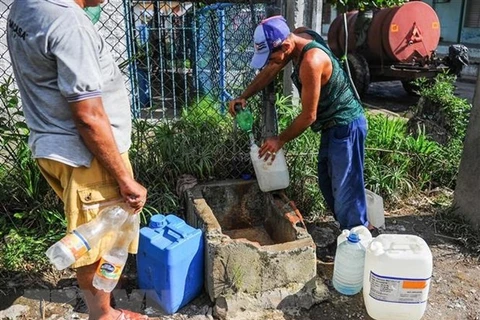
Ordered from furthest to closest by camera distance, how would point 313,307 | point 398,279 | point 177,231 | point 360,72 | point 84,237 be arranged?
1. point 360,72
2. point 313,307
3. point 177,231
4. point 398,279
5. point 84,237

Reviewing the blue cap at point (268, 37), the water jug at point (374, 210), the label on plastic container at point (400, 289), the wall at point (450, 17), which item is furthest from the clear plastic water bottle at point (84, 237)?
the wall at point (450, 17)

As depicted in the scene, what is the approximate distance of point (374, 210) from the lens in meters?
3.39

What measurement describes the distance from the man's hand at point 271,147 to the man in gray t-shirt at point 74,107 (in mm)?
1012

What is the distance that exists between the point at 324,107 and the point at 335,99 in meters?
0.09

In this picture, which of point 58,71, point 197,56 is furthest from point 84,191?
point 197,56

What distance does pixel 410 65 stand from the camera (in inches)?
312

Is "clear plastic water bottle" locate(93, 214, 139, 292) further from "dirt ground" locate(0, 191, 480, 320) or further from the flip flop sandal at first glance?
"dirt ground" locate(0, 191, 480, 320)

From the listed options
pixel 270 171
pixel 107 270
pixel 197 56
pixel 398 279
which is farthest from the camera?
pixel 197 56

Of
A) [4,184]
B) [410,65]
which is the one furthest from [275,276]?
[410,65]

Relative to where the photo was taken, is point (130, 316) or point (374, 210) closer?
point (130, 316)

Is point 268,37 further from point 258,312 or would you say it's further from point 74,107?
point 258,312

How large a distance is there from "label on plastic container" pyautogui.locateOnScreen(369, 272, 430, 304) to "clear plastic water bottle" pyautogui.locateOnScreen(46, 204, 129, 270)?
1.39 meters

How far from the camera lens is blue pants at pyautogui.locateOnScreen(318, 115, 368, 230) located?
2.95 m

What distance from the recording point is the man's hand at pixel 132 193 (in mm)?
2068
